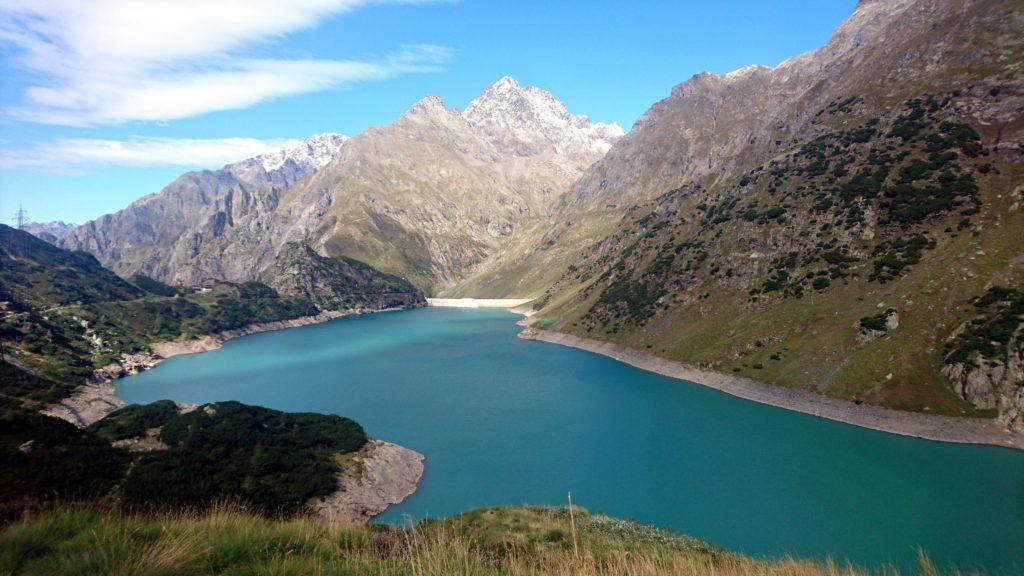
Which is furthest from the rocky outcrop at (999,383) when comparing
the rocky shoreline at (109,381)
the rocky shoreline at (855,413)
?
the rocky shoreline at (109,381)

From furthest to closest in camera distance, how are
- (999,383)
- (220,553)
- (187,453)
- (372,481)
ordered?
(999,383) → (372,481) → (187,453) → (220,553)

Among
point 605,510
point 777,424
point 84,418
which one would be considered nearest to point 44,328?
point 84,418

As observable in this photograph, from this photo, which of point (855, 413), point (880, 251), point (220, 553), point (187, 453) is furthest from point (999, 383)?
point (187, 453)

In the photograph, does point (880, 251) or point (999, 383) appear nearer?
point (999, 383)

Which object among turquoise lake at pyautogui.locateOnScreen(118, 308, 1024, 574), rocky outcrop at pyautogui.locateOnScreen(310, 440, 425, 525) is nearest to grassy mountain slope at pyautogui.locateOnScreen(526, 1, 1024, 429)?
turquoise lake at pyautogui.locateOnScreen(118, 308, 1024, 574)

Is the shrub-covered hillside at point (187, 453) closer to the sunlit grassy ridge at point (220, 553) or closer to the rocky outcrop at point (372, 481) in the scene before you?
the rocky outcrop at point (372, 481)

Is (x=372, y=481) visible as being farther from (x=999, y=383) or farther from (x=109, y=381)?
(x=109, y=381)
